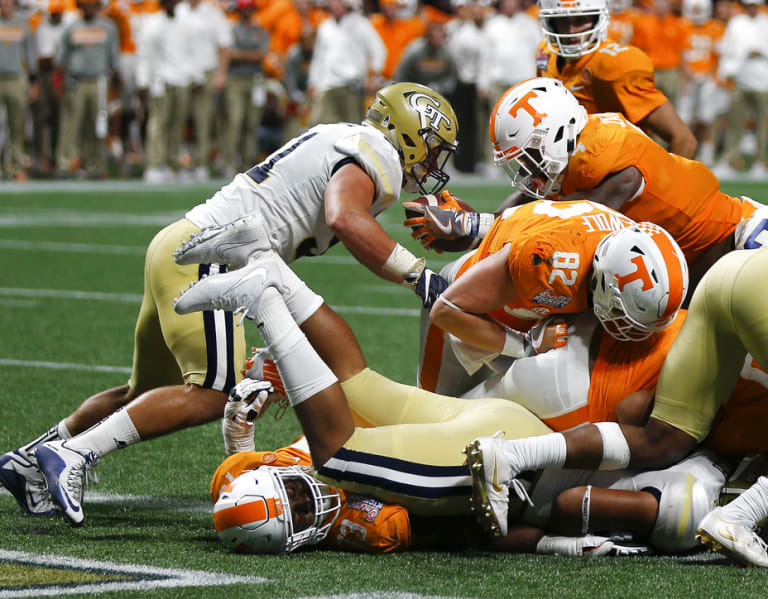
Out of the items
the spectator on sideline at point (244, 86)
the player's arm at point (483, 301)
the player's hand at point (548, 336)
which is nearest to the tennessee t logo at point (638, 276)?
the player's hand at point (548, 336)

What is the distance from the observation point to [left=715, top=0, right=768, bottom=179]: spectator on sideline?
1834 centimetres

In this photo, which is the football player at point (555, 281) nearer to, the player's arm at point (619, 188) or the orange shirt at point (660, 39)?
the player's arm at point (619, 188)

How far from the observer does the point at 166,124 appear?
700 inches

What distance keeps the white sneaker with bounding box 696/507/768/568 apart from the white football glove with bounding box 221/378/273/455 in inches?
52.7

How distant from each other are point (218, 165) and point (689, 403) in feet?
54.7

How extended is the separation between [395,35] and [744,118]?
16.0ft

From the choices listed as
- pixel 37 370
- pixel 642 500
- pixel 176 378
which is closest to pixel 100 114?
pixel 37 370

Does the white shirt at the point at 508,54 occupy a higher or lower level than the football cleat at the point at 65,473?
lower

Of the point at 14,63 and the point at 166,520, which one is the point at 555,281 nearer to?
the point at 166,520

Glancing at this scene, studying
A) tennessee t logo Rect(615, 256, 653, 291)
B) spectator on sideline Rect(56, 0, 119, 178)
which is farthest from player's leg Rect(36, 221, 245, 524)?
spectator on sideline Rect(56, 0, 119, 178)

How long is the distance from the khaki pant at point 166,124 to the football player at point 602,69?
1180cm

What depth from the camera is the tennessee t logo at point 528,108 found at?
4781 mm

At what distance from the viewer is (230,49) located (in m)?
17.8

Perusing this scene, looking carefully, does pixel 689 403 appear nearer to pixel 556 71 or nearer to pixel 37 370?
pixel 556 71
